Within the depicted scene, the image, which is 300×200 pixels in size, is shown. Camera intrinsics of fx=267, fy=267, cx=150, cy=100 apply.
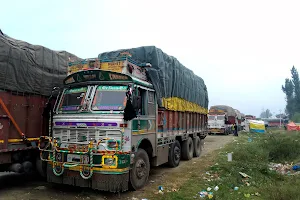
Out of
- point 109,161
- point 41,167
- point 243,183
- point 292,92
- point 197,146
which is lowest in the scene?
point 243,183

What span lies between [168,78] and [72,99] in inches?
133

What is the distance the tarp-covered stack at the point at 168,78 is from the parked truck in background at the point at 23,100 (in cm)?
167

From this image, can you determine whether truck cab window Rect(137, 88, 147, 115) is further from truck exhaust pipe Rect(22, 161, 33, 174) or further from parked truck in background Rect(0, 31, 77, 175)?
truck exhaust pipe Rect(22, 161, 33, 174)

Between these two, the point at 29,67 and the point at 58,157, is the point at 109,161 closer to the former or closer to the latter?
the point at 58,157

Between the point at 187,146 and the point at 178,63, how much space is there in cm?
348

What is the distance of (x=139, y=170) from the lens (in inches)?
257

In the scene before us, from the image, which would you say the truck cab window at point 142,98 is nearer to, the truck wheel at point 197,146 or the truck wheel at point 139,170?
the truck wheel at point 139,170

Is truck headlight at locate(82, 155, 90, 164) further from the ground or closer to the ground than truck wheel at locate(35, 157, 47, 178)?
further from the ground

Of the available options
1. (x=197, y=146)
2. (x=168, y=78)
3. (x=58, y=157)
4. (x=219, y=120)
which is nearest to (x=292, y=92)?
(x=219, y=120)

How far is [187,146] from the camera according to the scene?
36.5 feet

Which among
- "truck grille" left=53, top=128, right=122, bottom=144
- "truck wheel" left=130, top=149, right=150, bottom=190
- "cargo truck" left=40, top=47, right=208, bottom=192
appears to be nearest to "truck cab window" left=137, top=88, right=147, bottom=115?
"cargo truck" left=40, top=47, right=208, bottom=192

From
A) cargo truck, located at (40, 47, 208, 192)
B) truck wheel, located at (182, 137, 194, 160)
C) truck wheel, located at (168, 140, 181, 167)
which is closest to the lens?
cargo truck, located at (40, 47, 208, 192)

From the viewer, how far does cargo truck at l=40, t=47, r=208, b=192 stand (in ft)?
18.9

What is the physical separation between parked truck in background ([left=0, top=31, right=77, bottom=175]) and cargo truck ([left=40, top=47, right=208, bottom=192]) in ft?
1.55
